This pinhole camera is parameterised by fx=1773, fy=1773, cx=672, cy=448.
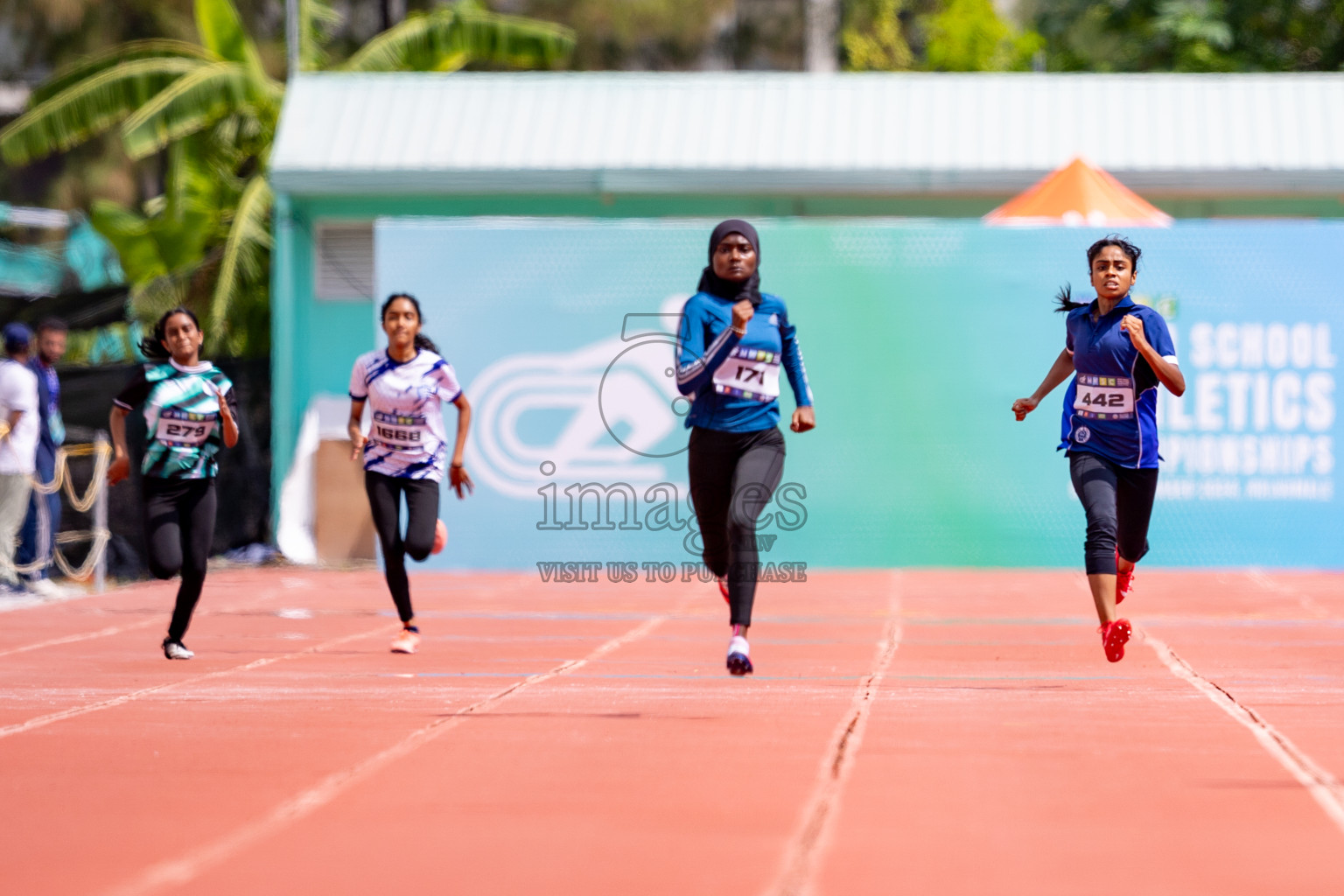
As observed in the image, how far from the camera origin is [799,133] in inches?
656

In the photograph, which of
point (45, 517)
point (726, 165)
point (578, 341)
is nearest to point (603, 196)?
point (726, 165)

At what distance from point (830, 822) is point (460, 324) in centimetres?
994

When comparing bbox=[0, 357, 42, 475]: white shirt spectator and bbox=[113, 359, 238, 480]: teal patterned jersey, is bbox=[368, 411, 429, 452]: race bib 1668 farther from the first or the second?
bbox=[0, 357, 42, 475]: white shirt spectator

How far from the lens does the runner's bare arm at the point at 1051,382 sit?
8477 millimetres

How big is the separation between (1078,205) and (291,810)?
1088cm

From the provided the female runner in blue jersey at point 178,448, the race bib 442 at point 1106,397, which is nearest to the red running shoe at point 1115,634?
the race bib 442 at point 1106,397

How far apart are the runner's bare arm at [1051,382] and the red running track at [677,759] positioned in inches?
48.9

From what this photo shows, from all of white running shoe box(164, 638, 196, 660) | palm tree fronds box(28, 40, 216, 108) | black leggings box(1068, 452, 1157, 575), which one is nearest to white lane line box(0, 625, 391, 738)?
white running shoe box(164, 638, 196, 660)

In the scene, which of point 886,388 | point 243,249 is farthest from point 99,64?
point 886,388

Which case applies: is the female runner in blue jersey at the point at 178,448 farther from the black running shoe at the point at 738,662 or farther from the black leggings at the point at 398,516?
the black running shoe at the point at 738,662

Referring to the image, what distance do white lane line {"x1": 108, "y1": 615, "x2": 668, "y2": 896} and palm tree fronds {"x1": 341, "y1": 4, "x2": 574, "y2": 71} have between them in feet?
48.5

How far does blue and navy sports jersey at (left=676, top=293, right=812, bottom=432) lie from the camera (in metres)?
7.93

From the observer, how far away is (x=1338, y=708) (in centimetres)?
698

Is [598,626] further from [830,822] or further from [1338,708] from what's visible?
[830,822]
